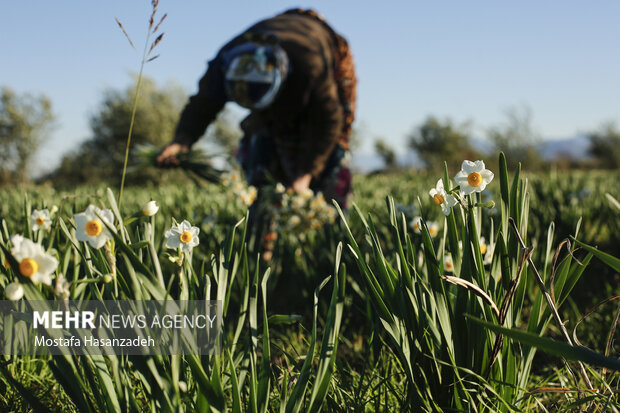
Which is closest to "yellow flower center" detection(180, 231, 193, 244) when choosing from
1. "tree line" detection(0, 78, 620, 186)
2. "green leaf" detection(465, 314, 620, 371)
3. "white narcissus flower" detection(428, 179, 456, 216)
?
"white narcissus flower" detection(428, 179, 456, 216)

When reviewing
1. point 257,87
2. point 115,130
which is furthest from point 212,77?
point 115,130

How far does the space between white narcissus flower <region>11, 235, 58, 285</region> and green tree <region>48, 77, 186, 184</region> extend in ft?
66.5

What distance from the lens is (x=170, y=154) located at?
2736 millimetres

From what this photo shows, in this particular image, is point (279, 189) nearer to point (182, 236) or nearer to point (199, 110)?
point (199, 110)

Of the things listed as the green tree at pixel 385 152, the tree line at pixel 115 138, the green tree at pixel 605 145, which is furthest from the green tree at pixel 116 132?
the green tree at pixel 605 145

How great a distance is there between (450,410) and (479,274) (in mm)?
323

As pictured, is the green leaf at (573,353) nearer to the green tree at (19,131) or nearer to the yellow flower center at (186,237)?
the yellow flower center at (186,237)

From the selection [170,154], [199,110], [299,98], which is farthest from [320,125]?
[170,154]

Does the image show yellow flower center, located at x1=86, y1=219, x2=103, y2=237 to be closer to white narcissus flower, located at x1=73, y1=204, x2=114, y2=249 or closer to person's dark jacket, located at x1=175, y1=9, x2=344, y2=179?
white narcissus flower, located at x1=73, y1=204, x2=114, y2=249

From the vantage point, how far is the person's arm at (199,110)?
9.06 feet

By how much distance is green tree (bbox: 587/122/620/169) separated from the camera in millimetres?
33625

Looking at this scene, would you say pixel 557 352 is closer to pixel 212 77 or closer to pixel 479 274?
pixel 479 274

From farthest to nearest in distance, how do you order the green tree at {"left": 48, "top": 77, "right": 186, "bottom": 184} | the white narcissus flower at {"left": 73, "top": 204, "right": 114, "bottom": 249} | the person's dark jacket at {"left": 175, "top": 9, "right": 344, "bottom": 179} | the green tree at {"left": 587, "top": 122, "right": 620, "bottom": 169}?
the green tree at {"left": 587, "top": 122, "right": 620, "bottom": 169} < the green tree at {"left": 48, "top": 77, "right": 186, "bottom": 184} < the person's dark jacket at {"left": 175, "top": 9, "right": 344, "bottom": 179} < the white narcissus flower at {"left": 73, "top": 204, "right": 114, "bottom": 249}

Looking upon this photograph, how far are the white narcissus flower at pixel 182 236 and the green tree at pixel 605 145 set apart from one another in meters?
38.0
